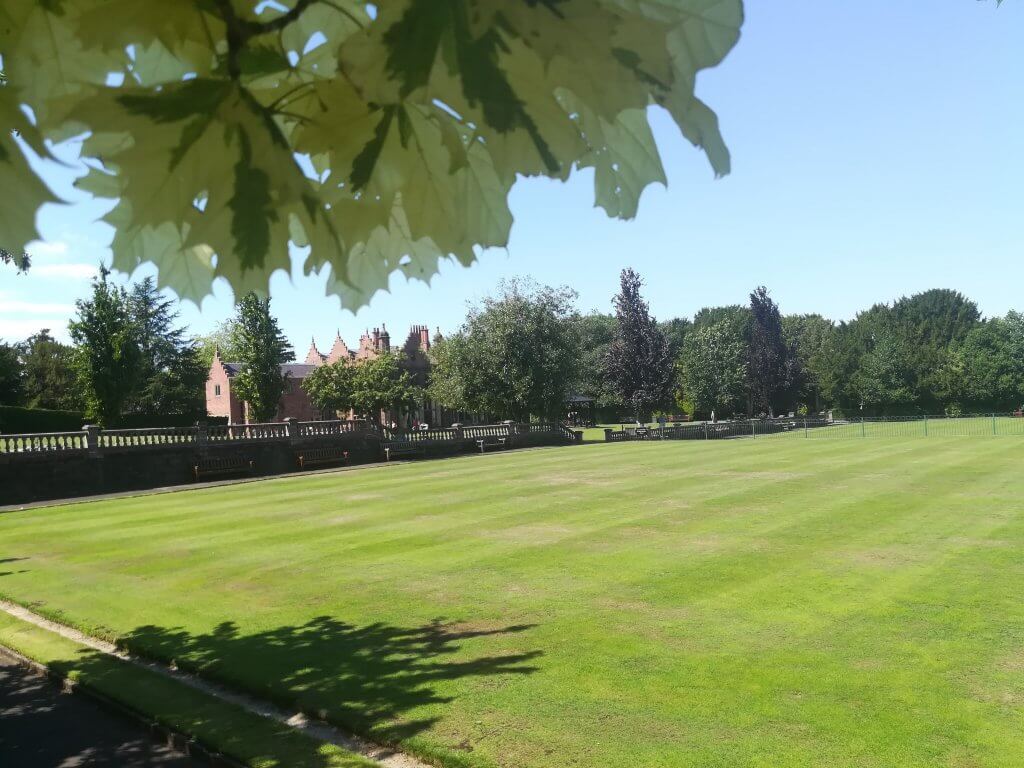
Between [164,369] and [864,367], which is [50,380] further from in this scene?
[864,367]

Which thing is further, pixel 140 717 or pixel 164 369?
pixel 164 369

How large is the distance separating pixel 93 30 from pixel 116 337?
1798 inches

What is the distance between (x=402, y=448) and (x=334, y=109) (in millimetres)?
39657

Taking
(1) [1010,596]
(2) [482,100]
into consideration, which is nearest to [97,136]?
(2) [482,100]

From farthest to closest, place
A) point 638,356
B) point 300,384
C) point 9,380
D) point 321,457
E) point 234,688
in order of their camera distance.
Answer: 1. point 300,384
2. point 638,356
3. point 9,380
4. point 321,457
5. point 234,688

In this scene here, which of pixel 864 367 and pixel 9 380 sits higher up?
pixel 9 380

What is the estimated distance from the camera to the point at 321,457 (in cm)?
3697

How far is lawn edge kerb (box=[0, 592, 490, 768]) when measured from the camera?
17.9ft

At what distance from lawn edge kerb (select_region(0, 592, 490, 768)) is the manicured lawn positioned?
0.05 metres

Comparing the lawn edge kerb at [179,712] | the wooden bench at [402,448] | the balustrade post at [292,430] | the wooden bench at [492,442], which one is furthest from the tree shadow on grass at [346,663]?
the wooden bench at [492,442]

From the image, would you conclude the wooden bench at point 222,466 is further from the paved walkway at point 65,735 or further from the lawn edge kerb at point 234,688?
the paved walkway at point 65,735

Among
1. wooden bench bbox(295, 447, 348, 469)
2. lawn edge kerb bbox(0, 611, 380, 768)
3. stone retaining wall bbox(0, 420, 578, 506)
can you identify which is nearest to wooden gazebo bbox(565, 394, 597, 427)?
stone retaining wall bbox(0, 420, 578, 506)

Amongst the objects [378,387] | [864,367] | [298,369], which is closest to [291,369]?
[298,369]

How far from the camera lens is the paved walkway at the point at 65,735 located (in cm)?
605
